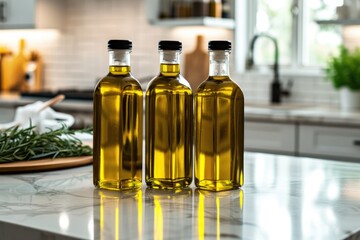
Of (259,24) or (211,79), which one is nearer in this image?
(211,79)

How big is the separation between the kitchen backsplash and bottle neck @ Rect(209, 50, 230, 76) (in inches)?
118

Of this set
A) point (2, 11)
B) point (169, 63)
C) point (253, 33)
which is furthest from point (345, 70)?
point (2, 11)

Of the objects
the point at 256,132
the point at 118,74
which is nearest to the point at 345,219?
the point at 118,74

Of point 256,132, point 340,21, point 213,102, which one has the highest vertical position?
point 340,21

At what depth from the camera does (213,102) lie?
4.63 ft

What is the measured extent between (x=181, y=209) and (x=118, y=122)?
9.8 inches

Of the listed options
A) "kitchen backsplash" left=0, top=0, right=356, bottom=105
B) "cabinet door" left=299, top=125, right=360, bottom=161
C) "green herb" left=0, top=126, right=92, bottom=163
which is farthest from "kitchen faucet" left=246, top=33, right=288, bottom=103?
"green herb" left=0, top=126, right=92, bottom=163

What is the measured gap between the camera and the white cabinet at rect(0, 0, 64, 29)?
494 cm

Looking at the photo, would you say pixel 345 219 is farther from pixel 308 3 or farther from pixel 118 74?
pixel 308 3

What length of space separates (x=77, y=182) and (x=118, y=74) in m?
0.30

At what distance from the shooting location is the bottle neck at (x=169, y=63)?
4.63ft

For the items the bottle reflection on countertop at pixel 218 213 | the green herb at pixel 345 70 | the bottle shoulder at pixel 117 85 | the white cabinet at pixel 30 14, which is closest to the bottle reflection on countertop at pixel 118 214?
the bottle reflection on countertop at pixel 218 213

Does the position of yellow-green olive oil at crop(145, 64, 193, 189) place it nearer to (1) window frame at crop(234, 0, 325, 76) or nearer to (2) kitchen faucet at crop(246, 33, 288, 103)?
(2) kitchen faucet at crop(246, 33, 288, 103)

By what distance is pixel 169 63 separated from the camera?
1.41 meters
